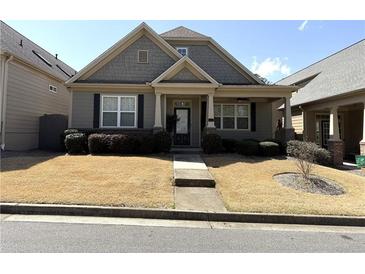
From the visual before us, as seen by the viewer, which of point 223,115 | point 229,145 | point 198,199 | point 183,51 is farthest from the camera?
point 183,51

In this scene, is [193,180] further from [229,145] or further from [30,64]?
[30,64]

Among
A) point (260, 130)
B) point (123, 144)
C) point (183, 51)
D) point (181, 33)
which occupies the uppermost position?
point (181, 33)

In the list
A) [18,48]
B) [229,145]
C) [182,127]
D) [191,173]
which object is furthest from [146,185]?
[18,48]

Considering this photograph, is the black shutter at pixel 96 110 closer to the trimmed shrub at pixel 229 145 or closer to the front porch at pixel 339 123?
the trimmed shrub at pixel 229 145

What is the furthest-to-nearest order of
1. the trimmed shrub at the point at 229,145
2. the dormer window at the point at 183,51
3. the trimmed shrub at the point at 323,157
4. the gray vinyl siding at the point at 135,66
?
the dormer window at the point at 183,51, the gray vinyl siding at the point at 135,66, the trimmed shrub at the point at 229,145, the trimmed shrub at the point at 323,157

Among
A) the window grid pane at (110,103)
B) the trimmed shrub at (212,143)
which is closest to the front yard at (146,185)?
the trimmed shrub at (212,143)

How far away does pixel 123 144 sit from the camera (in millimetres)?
13891

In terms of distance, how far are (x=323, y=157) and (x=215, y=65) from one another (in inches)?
331

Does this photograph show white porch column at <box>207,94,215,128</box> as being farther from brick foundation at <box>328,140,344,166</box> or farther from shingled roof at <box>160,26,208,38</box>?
brick foundation at <box>328,140,344,166</box>

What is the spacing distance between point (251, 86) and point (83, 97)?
920 cm

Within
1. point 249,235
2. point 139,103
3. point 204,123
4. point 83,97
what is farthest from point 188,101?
point 249,235

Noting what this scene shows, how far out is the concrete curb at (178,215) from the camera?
6609mm

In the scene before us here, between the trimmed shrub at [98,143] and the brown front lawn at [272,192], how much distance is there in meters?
4.87

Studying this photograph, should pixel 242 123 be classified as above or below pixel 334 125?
above
